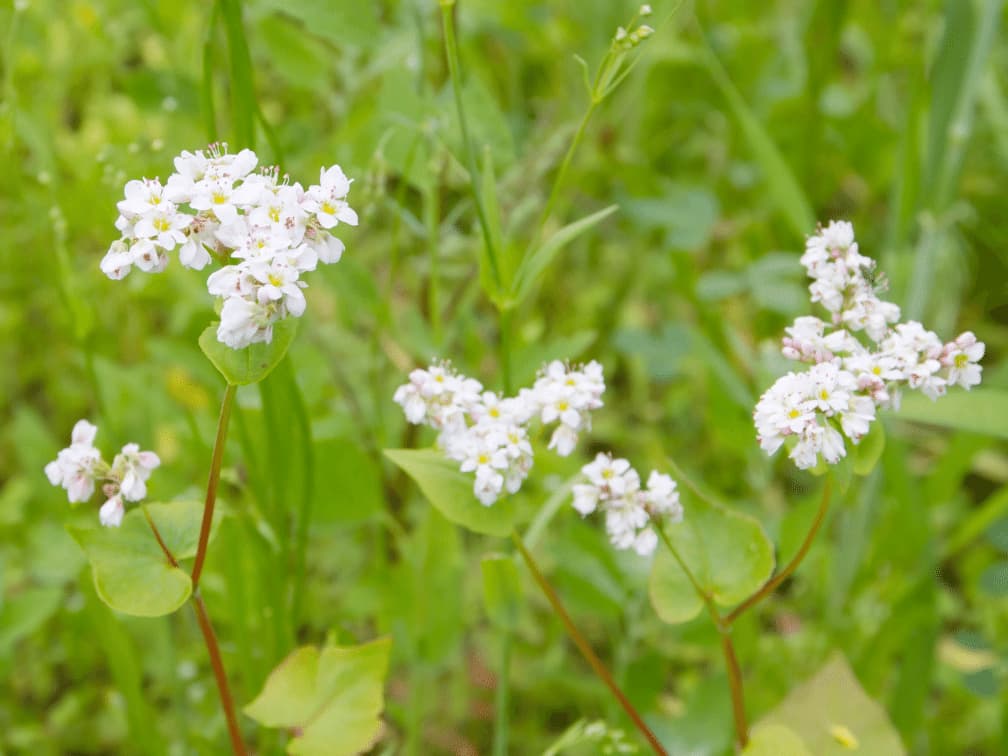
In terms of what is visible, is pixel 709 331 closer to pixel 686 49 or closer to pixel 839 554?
pixel 839 554

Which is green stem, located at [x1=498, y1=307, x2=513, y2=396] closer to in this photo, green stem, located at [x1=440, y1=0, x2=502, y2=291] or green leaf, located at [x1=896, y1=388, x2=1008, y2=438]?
green stem, located at [x1=440, y1=0, x2=502, y2=291]

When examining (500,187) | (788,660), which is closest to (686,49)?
(500,187)

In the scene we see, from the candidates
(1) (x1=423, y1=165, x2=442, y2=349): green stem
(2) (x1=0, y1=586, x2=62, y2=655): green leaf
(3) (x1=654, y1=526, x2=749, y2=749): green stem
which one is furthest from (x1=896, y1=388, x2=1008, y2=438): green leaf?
(2) (x1=0, y1=586, x2=62, y2=655): green leaf

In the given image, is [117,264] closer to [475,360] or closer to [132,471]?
[132,471]

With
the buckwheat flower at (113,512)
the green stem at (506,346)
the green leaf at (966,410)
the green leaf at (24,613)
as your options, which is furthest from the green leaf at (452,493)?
the green leaf at (24,613)

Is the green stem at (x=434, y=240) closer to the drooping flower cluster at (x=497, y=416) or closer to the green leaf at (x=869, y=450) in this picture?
the drooping flower cluster at (x=497, y=416)
